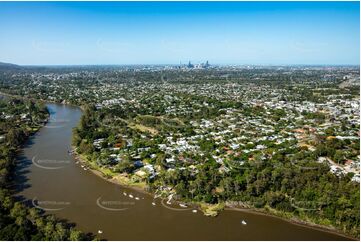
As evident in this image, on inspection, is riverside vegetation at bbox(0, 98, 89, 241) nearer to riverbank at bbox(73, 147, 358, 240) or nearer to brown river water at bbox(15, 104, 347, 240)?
brown river water at bbox(15, 104, 347, 240)

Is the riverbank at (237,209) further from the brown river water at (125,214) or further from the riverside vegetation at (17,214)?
the riverside vegetation at (17,214)

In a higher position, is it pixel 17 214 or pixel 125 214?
pixel 17 214

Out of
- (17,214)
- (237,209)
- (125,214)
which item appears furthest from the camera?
(237,209)

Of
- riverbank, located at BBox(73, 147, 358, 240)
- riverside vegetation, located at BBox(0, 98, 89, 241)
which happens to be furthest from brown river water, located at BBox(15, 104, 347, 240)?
riverside vegetation, located at BBox(0, 98, 89, 241)

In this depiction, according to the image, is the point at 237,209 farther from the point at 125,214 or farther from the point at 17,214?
the point at 17,214

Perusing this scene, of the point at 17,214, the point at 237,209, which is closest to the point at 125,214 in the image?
the point at 17,214

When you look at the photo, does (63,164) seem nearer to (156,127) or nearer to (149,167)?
(149,167)

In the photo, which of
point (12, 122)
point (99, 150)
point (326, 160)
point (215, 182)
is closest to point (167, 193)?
point (215, 182)

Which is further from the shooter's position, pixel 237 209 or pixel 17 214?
pixel 237 209

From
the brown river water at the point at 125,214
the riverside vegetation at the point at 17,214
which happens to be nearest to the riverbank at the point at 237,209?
the brown river water at the point at 125,214
